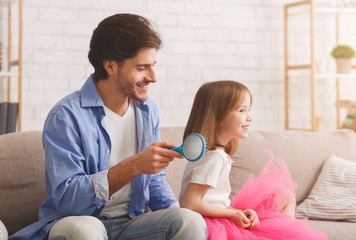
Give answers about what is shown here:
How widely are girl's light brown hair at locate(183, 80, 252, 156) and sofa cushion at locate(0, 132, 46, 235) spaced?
2.16ft

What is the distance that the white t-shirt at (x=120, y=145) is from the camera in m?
1.93

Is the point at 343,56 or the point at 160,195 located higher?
the point at 343,56

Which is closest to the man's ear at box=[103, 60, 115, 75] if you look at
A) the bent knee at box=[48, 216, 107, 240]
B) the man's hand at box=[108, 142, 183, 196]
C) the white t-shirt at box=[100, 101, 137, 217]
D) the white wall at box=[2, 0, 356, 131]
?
the white t-shirt at box=[100, 101, 137, 217]

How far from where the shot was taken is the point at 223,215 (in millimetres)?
1872

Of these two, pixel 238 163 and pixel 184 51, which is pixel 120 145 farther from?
pixel 184 51

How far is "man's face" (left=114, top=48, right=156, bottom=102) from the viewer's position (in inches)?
76.0

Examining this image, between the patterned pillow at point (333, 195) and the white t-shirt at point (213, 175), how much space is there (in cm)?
67

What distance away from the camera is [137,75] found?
1.93 meters

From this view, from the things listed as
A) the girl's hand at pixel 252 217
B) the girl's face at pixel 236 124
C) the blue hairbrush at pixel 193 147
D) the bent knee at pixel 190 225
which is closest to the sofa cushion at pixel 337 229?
the girl's hand at pixel 252 217

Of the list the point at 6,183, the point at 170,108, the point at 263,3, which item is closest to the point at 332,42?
the point at 263,3

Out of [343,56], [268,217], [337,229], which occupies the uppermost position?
[343,56]

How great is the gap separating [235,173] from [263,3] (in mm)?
1987

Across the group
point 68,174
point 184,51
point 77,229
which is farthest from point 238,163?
point 184,51

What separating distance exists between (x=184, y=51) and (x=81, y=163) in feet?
7.47
